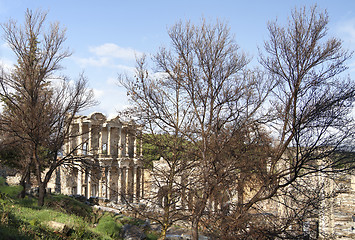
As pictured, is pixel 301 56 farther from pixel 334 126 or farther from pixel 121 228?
pixel 121 228

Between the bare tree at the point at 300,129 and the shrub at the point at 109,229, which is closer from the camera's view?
the bare tree at the point at 300,129

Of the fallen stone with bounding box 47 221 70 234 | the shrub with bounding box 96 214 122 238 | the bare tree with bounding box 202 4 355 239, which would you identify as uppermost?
the bare tree with bounding box 202 4 355 239

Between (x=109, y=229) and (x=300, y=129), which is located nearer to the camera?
(x=300, y=129)

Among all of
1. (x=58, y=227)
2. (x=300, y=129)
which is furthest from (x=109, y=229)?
(x=300, y=129)

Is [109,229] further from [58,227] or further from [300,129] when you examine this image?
[300,129]

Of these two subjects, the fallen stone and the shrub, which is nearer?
the fallen stone

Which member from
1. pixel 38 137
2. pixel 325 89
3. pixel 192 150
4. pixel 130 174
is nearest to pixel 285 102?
pixel 325 89

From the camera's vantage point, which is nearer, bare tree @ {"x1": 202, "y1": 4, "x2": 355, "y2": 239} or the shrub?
bare tree @ {"x1": 202, "y1": 4, "x2": 355, "y2": 239}

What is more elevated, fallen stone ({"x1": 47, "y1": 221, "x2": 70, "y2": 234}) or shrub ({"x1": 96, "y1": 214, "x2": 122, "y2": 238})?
fallen stone ({"x1": 47, "y1": 221, "x2": 70, "y2": 234})

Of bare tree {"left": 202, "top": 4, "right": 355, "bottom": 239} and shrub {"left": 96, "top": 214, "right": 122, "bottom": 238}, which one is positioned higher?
bare tree {"left": 202, "top": 4, "right": 355, "bottom": 239}

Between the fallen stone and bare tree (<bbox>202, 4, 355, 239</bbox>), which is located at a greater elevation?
bare tree (<bbox>202, 4, 355, 239</bbox>)

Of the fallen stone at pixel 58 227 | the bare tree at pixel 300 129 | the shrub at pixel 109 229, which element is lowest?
the shrub at pixel 109 229

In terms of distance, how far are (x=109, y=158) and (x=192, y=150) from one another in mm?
27010

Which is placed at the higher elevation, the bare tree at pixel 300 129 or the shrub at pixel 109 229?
the bare tree at pixel 300 129
